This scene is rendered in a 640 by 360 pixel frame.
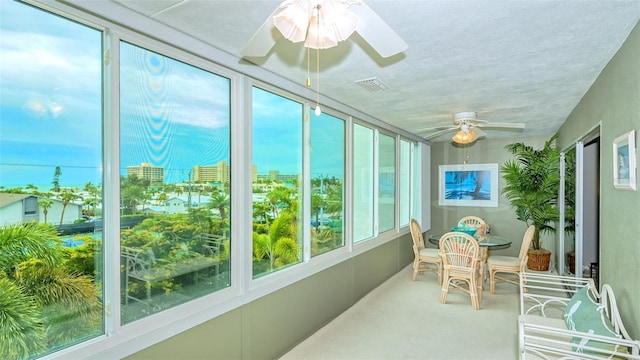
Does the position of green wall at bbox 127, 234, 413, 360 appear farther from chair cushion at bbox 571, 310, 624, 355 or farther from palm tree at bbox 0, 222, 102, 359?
chair cushion at bbox 571, 310, 624, 355

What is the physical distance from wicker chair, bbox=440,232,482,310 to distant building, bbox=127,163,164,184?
11.1ft

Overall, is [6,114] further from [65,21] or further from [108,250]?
[108,250]

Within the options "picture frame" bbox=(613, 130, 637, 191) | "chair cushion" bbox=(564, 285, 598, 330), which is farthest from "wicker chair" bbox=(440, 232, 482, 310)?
"picture frame" bbox=(613, 130, 637, 191)

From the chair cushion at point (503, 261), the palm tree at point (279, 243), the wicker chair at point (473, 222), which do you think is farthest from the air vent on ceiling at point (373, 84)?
the wicker chair at point (473, 222)

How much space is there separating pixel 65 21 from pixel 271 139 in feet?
5.22

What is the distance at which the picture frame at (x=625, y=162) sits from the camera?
1855 millimetres

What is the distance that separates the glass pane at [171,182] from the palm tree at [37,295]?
0.72ft

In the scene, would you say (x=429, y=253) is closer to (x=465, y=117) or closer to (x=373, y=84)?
(x=465, y=117)

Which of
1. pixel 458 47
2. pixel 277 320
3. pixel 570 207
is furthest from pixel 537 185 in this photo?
pixel 277 320

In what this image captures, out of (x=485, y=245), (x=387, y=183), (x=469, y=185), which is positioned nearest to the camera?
(x=485, y=245)

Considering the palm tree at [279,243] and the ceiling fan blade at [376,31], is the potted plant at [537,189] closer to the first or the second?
the palm tree at [279,243]

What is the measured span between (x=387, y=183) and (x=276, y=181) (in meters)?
2.69

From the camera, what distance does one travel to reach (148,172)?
1.97m

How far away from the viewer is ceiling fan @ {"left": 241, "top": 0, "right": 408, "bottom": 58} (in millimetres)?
1188
